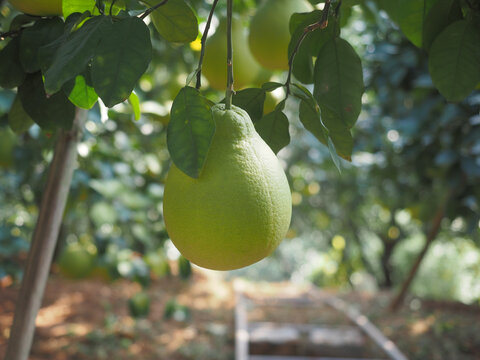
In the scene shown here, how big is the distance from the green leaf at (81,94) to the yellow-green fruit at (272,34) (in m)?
0.38

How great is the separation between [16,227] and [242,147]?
5.76ft

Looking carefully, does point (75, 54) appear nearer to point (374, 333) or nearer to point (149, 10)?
point (149, 10)

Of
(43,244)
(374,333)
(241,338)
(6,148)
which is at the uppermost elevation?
(43,244)

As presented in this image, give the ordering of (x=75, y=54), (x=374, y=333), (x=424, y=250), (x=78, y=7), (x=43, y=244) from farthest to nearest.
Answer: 1. (x=424, y=250)
2. (x=374, y=333)
3. (x=43, y=244)
4. (x=78, y=7)
5. (x=75, y=54)

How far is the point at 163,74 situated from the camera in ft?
13.4

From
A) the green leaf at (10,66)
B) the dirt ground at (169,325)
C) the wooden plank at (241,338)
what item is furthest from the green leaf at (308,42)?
the dirt ground at (169,325)

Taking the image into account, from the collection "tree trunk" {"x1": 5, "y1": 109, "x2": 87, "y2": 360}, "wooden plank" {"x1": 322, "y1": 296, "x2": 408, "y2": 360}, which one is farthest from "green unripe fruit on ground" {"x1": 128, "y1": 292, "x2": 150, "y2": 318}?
"tree trunk" {"x1": 5, "y1": 109, "x2": 87, "y2": 360}

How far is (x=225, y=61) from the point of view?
0.86 metres

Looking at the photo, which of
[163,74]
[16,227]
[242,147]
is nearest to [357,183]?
[163,74]

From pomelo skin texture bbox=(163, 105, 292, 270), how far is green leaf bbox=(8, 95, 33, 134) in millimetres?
359

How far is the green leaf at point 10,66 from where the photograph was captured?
0.60 metres

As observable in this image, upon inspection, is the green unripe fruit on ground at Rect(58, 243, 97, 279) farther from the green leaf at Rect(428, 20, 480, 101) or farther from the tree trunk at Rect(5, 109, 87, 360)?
the green leaf at Rect(428, 20, 480, 101)

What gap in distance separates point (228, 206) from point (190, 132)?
88 mm

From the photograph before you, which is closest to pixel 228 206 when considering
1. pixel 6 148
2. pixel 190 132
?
pixel 190 132
